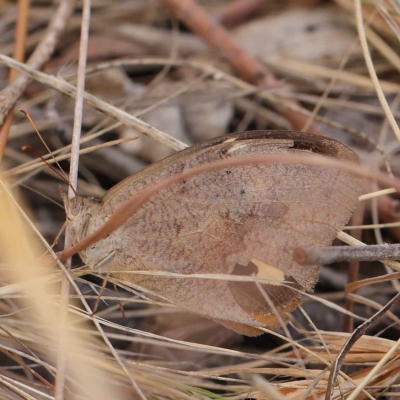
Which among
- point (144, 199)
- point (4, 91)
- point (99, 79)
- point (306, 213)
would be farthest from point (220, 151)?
point (99, 79)

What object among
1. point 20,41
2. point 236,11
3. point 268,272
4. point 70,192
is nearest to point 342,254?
point 268,272

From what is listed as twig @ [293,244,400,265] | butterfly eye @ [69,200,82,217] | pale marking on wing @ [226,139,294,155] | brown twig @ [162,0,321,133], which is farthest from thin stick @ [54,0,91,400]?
brown twig @ [162,0,321,133]

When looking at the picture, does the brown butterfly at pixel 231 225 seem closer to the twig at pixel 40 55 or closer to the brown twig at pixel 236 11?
the twig at pixel 40 55

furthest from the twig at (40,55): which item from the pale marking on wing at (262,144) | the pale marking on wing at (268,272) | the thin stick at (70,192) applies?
the pale marking on wing at (268,272)

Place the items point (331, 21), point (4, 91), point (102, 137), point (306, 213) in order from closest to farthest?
point (306, 213) → point (4, 91) → point (102, 137) → point (331, 21)

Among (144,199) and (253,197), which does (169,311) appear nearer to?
(253,197)

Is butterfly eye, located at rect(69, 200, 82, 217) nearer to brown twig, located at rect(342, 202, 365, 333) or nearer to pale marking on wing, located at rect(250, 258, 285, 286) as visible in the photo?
pale marking on wing, located at rect(250, 258, 285, 286)
